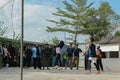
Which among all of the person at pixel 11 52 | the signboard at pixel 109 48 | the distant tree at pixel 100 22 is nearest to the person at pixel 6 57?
the person at pixel 11 52

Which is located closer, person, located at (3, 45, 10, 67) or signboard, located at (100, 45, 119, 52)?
person, located at (3, 45, 10, 67)

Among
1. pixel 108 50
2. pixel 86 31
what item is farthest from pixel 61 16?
pixel 108 50

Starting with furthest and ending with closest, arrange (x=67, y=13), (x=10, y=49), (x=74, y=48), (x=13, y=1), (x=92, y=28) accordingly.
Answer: (x=67, y=13) → (x=92, y=28) → (x=10, y=49) → (x=74, y=48) → (x=13, y=1)

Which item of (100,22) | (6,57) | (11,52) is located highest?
(100,22)

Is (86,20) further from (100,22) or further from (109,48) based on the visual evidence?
(109,48)

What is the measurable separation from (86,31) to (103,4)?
690 centimetres

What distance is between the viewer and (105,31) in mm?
55250

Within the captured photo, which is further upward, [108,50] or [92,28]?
[92,28]

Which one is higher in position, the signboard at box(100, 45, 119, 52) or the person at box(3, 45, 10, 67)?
the signboard at box(100, 45, 119, 52)

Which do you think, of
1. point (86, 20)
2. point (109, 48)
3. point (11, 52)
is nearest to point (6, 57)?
point (11, 52)

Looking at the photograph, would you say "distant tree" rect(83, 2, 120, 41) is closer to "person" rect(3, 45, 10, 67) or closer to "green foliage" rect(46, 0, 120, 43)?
"green foliage" rect(46, 0, 120, 43)

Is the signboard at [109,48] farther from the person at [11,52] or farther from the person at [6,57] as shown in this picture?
the person at [6,57]

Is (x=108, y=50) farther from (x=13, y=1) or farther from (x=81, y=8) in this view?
(x=13, y=1)

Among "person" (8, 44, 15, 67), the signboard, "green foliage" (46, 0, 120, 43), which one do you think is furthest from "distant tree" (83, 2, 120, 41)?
"person" (8, 44, 15, 67)
